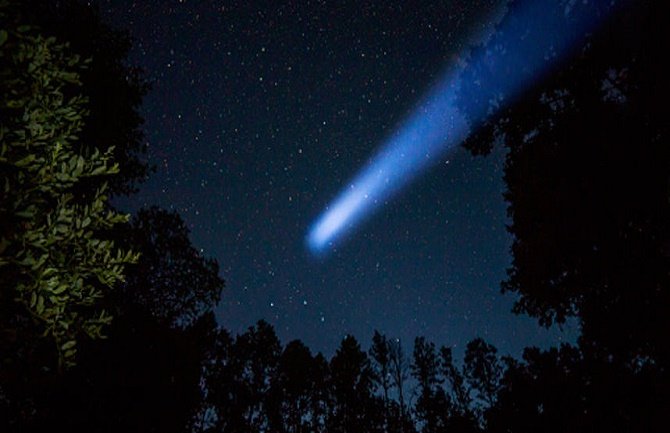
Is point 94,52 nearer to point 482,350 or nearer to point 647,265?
point 647,265

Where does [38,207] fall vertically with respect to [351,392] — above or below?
below

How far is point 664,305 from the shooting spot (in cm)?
876

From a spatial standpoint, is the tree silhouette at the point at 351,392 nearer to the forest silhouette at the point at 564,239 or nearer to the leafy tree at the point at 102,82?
the forest silhouette at the point at 564,239

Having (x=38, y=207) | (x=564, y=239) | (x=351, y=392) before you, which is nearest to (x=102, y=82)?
(x=38, y=207)

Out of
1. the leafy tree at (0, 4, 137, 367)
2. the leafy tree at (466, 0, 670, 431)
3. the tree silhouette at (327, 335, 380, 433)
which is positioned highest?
the tree silhouette at (327, 335, 380, 433)

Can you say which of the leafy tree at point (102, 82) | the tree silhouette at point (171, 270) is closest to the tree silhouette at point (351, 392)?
the tree silhouette at point (171, 270)

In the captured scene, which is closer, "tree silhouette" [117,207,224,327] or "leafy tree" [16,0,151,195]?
"leafy tree" [16,0,151,195]

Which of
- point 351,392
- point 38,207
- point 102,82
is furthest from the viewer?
point 351,392

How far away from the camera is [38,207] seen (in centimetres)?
371

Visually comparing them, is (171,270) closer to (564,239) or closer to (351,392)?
(564,239)

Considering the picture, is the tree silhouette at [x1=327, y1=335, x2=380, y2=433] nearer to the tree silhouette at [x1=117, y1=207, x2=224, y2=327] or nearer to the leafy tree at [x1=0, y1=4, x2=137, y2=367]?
the tree silhouette at [x1=117, y1=207, x2=224, y2=327]

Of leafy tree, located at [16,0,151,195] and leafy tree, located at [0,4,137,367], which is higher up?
leafy tree, located at [16,0,151,195]

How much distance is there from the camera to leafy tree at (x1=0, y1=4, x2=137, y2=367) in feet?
10.9

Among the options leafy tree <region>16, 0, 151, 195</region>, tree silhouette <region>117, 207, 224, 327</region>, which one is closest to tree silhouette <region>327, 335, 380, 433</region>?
tree silhouette <region>117, 207, 224, 327</region>
